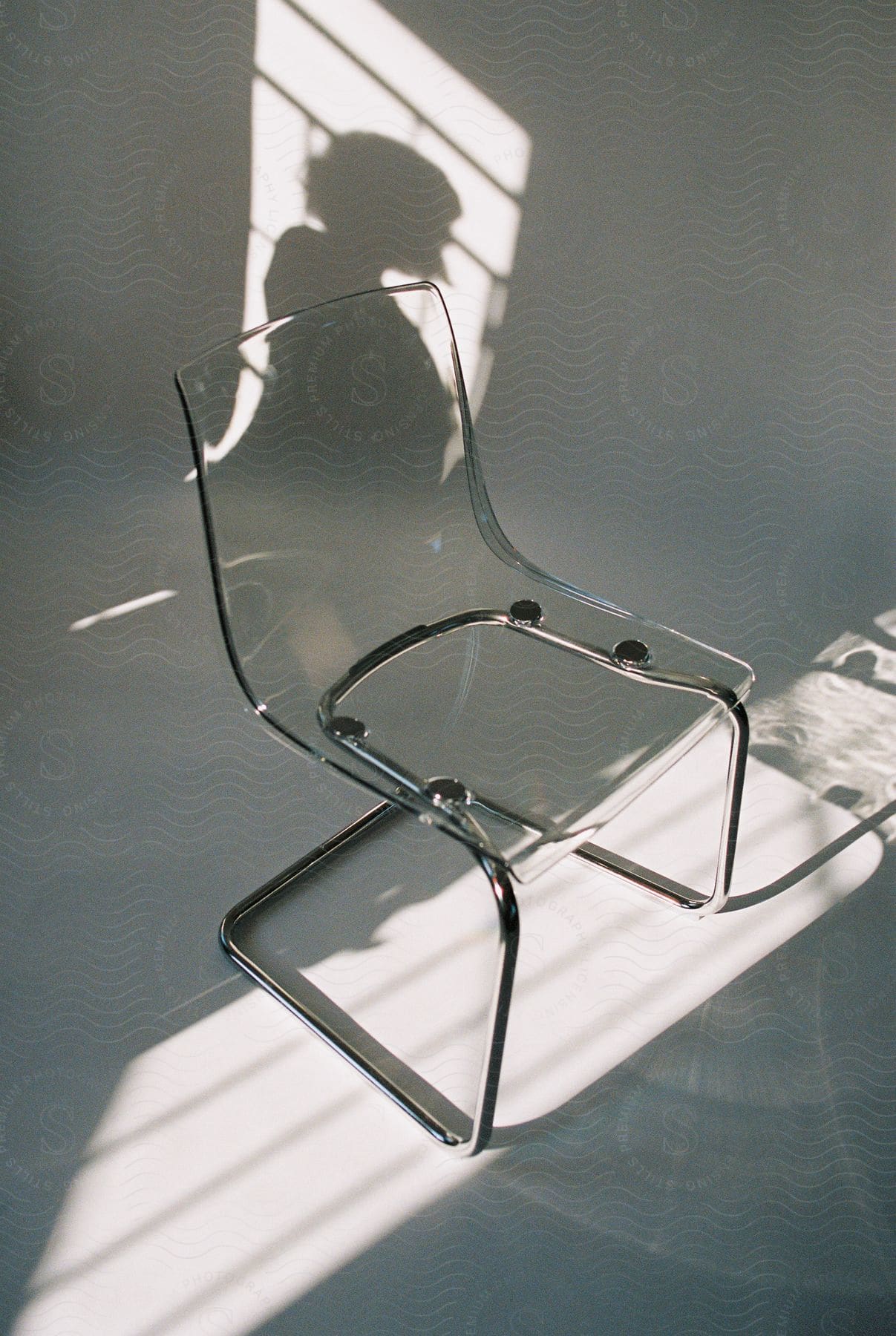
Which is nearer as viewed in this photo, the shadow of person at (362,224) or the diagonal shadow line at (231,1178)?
the diagonal shadow line at (231,1178)

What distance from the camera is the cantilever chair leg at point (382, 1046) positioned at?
1.21 meters

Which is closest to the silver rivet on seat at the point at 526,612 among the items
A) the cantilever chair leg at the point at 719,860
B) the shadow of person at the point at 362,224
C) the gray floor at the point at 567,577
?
the cantilever chair leg at the point at 719,860

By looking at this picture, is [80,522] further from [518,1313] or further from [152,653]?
[518,1313]

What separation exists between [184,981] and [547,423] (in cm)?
132

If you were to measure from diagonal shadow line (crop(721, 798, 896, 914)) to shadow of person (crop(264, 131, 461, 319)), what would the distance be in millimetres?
1275

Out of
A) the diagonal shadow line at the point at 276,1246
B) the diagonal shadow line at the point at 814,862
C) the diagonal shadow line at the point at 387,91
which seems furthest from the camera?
the diagonal shadow line at the point at 387,91

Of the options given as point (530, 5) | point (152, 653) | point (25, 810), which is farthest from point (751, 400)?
point (25, 810)

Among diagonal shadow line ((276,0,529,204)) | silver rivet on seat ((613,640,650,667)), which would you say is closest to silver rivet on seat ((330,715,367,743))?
silver rivet on seat ((613,640,650,667))

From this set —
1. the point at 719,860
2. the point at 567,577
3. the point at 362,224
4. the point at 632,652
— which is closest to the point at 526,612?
the point at 632,652

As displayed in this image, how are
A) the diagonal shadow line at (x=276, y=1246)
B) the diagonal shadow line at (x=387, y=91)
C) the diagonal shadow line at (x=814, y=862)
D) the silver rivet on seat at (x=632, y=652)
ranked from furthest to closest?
the diagonal shadow line at (x=387, y=91)
the diagonal shadow line at (x=814, y=862)
the silver rivet on seat at (x=632, y=652)
the diagonal shadow line at (x=276, y=1246)

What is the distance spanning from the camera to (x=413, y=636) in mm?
1435

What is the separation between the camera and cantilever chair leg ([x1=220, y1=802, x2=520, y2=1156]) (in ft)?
3.96

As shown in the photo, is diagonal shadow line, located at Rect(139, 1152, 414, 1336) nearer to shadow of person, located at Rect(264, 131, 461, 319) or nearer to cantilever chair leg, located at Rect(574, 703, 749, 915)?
cantilever chair leg, located at Rect(574, 703, 749, 915)

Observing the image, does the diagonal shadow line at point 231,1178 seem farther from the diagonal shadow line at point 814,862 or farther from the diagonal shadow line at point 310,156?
the diagonal shadow line at point 310,156
